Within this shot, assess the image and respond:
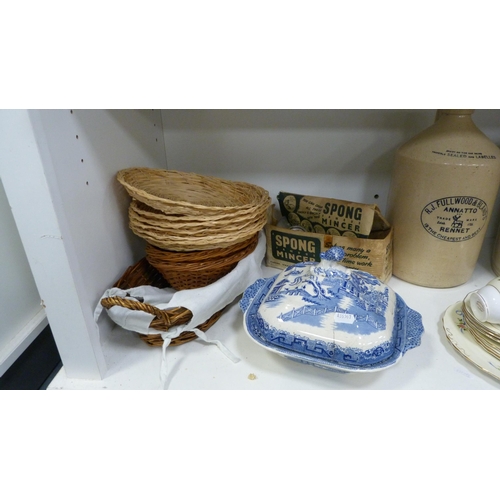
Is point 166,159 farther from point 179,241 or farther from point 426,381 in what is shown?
point 426,381

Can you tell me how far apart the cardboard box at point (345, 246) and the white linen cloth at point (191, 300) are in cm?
8

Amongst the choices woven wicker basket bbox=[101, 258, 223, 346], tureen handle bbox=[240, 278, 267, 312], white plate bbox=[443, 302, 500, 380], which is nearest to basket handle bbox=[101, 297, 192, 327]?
woven wicker basket bbox=[101, 258, 223, 346]

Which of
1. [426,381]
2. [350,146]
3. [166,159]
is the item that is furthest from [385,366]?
[166,159]

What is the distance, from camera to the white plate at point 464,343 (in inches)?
19.7

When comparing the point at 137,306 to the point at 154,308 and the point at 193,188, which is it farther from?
the point at 193,188

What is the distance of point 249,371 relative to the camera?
519 mm

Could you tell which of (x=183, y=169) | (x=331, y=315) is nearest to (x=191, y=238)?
(x=331, y=315)

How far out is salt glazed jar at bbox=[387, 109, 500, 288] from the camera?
566mm

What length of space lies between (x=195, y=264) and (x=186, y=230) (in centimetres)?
6

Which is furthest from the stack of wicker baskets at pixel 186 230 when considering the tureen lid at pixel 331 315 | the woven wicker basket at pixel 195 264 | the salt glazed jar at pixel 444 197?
the salt glazed jar at pixel 444 197

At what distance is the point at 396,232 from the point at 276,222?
0.75ft

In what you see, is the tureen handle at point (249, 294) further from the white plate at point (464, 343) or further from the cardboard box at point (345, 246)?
the white plate at point (464, 343)

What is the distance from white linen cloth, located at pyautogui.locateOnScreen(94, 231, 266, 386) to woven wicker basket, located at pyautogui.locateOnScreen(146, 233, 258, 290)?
0.06 ft

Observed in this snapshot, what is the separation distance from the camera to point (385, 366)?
445 millimetres
